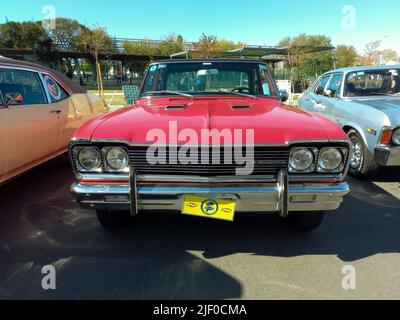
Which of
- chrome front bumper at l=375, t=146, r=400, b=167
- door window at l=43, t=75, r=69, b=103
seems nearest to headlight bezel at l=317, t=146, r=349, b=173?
chrome front bumper at l=375, t=146, r=400, b=167

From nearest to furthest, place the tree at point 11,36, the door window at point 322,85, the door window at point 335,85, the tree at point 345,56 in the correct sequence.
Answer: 1. the door window at point 335,85
2. the door window at point 322,85
3. the tree at point 11,36
4. the tree at point 345,56

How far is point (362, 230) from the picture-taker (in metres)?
3.30

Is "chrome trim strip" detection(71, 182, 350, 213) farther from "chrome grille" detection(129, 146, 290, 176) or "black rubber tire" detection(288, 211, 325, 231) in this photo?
"black rubber tire" detection(288, 211, 325, 231)

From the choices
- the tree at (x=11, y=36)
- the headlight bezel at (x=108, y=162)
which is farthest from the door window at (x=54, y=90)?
the tree at (x=11, y=36)

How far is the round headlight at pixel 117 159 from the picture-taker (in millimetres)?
2459

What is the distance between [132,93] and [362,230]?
3.29m

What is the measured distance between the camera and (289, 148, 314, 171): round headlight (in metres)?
2.44

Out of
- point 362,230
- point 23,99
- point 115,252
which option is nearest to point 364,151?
→ point 362,230

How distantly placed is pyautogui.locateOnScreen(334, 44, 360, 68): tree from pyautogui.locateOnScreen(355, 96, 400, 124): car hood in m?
32.6

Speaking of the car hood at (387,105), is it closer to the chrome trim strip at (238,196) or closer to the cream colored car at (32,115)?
the chrome trim strip at (238,196)

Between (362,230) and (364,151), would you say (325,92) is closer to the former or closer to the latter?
(364,151)

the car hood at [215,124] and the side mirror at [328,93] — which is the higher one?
the side mirror at [328,93]

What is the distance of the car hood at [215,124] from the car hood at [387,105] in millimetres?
2105

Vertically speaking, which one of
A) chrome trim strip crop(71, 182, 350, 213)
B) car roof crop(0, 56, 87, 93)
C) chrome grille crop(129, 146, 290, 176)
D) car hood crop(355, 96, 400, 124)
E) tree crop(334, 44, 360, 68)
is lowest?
chrome trim strip crop(71, 182, 350, 213)
